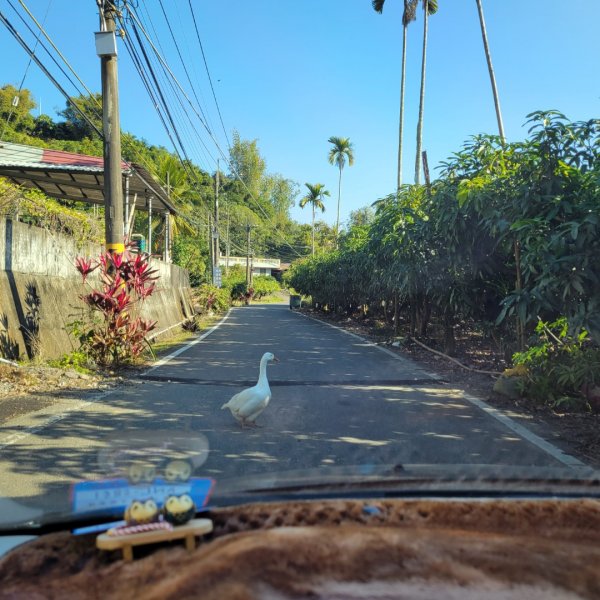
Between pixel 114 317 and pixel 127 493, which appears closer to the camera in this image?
pixel 127 493

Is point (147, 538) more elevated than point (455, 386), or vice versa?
point (147, 538)

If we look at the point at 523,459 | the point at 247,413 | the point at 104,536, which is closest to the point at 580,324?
the point at 523,459

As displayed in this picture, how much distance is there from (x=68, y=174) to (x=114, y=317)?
685cm

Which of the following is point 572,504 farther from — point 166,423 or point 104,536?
point 166,423

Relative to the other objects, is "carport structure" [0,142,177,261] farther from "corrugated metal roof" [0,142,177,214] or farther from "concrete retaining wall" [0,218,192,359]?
"concrete retaining wall" [0,218,192,359]

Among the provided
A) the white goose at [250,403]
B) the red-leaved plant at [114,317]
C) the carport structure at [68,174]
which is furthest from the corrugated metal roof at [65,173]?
the white goose at [250,403]

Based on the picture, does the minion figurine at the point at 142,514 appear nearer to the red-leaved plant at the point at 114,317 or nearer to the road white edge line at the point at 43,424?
the road white edge line at the point at 43,424

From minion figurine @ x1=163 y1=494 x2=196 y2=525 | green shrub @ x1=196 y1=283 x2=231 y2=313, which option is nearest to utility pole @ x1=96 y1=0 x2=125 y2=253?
minion figurine @ x1=163 y1=494 x2=196 y2=525

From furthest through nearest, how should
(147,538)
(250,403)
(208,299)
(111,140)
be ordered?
(208,299) → (111,140) → (250,403) → (147,538)

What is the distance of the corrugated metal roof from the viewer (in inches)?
559

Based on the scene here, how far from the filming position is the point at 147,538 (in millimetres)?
1646

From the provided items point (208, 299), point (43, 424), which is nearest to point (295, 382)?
point (43, 424)

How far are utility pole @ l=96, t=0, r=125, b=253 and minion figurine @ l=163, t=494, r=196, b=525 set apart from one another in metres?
9.54

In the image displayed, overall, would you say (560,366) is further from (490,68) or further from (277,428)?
(490,68)
